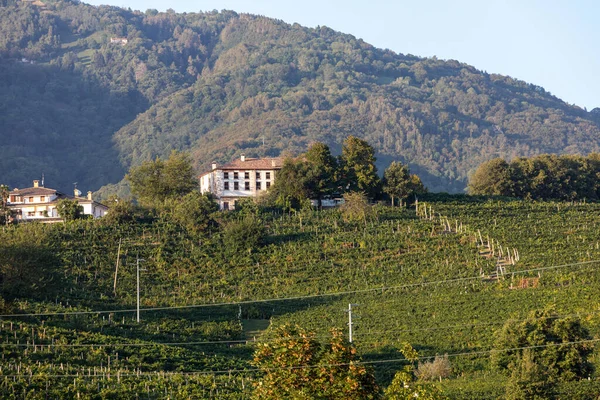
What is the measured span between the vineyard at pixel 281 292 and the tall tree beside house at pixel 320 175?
13.8 ft

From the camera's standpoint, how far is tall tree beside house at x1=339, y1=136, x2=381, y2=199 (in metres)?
103

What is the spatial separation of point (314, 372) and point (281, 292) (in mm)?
39172

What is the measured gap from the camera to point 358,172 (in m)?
104

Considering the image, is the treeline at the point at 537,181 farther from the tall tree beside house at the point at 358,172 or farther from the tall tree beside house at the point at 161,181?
the tall tree beside house at the point at 161,181

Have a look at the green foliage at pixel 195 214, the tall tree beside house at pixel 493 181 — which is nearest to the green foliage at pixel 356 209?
the green foliage at pixel 195 214

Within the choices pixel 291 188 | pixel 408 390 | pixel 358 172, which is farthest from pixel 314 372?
pixel 358 172

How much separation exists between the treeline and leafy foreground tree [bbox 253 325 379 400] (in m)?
78.5

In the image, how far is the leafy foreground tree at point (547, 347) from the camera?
57.1 meters

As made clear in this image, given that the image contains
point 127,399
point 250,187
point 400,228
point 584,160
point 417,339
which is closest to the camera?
point 127,399

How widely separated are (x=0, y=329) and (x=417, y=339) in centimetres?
2470

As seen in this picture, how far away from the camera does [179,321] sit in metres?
71.8

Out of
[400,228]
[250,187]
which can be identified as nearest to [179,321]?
[400,228]

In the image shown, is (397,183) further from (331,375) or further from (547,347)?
(331,375)

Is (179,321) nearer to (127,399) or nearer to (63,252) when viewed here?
(63,252)
